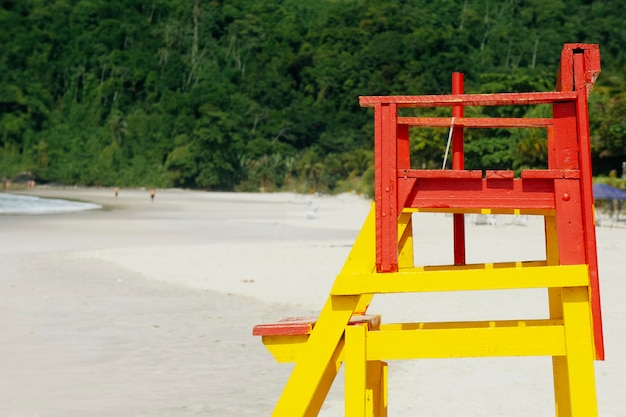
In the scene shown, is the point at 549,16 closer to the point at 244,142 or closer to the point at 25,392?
the point at 244,142

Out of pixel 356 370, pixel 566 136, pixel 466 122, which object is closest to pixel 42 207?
pixel 466 122

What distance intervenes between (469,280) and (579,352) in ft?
Answer: 1.52

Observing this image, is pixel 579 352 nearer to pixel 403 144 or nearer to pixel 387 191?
pixel 387 191

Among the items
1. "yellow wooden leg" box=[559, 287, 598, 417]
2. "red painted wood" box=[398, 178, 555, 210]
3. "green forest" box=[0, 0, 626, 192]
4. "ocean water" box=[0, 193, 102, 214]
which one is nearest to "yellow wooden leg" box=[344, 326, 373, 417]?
"red painted wood" box=[398, 178, 555, 210]

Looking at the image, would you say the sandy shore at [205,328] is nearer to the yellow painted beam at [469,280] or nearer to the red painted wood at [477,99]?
the yellow painted beam at [469,280]

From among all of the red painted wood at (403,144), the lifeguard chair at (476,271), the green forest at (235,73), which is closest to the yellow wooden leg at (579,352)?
the lifeguard chair at (476,271)

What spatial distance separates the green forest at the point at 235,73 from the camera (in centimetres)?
9331

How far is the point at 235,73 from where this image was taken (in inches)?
4498

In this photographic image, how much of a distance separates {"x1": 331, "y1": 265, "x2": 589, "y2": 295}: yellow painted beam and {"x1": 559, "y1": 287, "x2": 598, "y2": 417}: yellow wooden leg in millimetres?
83

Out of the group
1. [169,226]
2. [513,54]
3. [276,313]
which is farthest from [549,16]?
[276,313]

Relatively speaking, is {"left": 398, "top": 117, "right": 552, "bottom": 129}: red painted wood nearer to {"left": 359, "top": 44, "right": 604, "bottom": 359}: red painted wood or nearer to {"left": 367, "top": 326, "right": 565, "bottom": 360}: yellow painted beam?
{"left": 359, "top": 44, "right": 604, "bottom": 359}: red painted wood

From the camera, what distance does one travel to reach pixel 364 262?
3.13m

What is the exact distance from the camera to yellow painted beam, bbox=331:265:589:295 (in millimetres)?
2926

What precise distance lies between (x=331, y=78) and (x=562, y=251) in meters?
104
